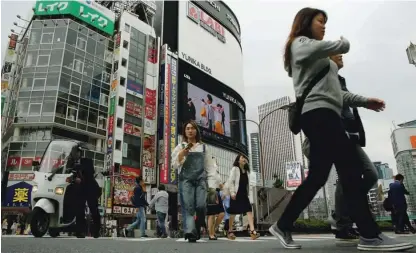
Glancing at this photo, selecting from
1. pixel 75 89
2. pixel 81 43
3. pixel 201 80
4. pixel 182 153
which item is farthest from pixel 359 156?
pixel 201 80

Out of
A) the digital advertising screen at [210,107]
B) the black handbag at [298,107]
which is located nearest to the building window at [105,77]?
the digital advertising screen at [210,107]

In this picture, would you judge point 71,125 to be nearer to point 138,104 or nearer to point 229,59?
point 138,104

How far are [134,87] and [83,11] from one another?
26.6ft

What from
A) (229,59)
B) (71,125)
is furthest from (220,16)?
(71,125)

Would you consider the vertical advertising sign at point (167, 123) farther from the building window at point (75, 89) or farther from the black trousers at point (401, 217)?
the black trousers at point (401, 217)

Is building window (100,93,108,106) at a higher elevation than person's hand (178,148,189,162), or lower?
higher

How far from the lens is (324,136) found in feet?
8.25

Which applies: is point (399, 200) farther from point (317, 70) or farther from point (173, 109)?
point (173, 109)

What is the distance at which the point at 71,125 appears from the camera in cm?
2833

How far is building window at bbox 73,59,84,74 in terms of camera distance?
1202 inches

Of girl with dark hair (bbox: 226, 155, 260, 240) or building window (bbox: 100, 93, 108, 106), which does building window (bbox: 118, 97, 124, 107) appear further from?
girl with dark hair (bbox: 226, 155, 260, 240)

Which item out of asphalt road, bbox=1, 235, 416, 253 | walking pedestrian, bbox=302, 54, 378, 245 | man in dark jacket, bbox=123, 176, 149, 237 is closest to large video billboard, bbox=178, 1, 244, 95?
man in dark jacket, bbox=123, 176, 149, 237

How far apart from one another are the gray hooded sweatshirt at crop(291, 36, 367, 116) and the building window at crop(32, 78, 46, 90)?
29229 mm

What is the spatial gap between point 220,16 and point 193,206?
2031 inches
